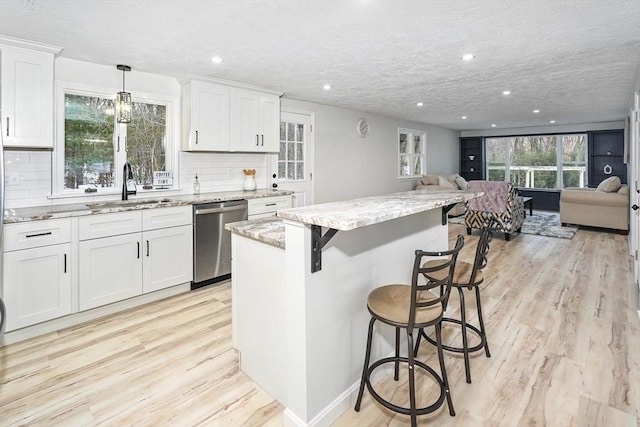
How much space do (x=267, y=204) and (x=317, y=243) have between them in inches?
108

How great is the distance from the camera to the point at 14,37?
273cm

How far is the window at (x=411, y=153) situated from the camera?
8.09m

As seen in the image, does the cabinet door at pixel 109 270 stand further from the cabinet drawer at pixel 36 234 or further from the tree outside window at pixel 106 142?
the tree outside window at pixel 106 142

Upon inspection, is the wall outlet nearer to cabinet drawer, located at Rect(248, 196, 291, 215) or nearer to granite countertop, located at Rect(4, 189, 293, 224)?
granite countertop, located at Rect(4, 189, 293, 224)

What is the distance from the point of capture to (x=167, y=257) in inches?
138

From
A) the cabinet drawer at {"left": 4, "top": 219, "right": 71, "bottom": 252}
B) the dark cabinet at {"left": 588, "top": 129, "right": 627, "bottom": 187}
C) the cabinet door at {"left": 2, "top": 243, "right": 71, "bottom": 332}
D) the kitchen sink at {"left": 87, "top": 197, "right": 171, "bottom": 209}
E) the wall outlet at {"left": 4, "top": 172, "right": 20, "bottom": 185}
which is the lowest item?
the cabinet door at {"left": 2, "top": 243, "right": 71, "bottom": 332}

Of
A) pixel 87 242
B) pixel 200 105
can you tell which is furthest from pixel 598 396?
pixel 200 105

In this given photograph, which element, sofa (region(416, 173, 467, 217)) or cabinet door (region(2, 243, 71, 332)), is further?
sofa (region(416, 173, 467, 217))

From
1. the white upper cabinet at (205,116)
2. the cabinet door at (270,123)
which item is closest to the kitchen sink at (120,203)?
the white upper cabinet at (205,116)

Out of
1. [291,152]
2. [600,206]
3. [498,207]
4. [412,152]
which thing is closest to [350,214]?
[291,152]

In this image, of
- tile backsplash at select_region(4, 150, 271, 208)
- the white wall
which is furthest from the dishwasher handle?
the white wall

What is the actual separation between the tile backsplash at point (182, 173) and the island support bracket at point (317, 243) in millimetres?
2950

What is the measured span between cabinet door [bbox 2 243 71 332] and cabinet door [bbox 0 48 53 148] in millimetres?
938

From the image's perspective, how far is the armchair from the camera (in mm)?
5840
